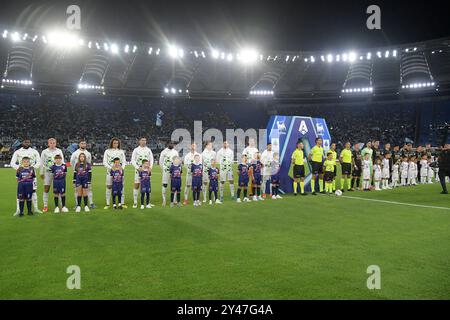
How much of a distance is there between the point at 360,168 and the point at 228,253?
515 inches

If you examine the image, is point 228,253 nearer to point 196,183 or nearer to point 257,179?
point 196,183

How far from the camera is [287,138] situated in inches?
656

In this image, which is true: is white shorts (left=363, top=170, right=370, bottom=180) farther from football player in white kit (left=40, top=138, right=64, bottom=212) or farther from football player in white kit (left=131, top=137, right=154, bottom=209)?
football player in white kit (left=40, top=138, right=64, bottom=212)

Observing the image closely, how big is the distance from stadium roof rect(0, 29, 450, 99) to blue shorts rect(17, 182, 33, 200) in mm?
25226

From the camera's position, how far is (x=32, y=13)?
97.5 ft

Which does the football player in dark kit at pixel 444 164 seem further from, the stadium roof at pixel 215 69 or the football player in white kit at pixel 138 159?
the stadium roof at pixel 215 69

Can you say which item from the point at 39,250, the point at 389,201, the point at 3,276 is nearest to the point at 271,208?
the point at 389,201

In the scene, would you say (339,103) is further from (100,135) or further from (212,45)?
(100,135)

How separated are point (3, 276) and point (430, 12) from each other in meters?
35.3

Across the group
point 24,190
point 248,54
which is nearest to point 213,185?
point 24,190

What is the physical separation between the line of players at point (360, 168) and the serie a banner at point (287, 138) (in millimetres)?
513

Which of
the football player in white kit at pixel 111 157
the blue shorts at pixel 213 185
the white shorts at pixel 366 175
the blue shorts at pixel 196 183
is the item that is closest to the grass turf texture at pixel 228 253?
the football player in white kit at pixel 111 157

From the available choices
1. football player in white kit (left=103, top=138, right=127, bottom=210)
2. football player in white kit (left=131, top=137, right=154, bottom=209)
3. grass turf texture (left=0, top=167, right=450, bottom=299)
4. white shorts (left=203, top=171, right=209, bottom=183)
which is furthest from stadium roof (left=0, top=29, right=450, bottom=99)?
grass turf texture (left=0, top=167, right=450, bottom=299)

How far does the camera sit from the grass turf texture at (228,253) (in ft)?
16.6
